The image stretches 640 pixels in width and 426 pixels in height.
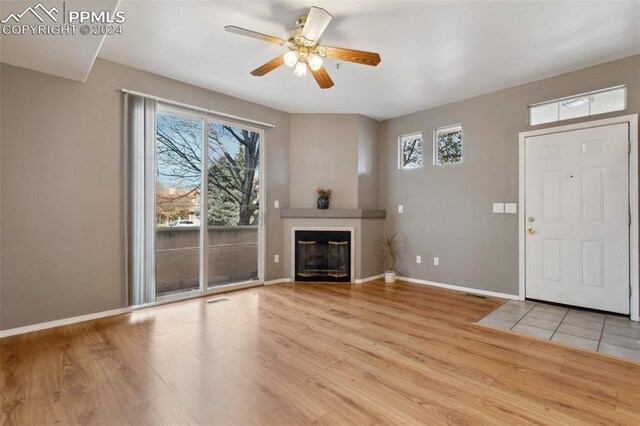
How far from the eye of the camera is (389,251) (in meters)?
5.18

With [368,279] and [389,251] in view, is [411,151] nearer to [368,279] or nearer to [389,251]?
[389,251]

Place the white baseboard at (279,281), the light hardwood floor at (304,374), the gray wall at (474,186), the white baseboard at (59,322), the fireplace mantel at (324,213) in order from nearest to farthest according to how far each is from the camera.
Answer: the light hardwood floor at (304,374) < the white baseboard at (59,322) < the gray wall at (474,186) < the white baseboard at (279,281) < the fireplace mantel at (324,213)

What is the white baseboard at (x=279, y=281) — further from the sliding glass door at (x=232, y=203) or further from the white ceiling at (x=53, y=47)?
the white ceiling at (x=53, y=47)

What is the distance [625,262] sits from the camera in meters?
3.17

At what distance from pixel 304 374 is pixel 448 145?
400 cm

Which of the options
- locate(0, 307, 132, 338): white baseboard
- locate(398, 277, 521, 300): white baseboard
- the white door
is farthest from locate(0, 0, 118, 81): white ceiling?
locate(398, 277, 521, 300): white baseboard

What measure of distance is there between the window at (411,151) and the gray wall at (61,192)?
3.83m

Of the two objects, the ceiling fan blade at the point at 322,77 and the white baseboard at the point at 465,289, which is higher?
the ceiling fan blade at the point at 322,77

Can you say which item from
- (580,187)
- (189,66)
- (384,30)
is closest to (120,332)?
(189,66)

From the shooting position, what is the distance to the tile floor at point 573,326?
2520mm

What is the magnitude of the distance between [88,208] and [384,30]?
3453mm

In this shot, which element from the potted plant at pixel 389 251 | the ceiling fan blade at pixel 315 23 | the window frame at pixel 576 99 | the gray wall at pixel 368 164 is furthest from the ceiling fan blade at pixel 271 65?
the potted plant at pixel 389 251

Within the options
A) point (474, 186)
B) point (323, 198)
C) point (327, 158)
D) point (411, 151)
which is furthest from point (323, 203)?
point (474, 186)

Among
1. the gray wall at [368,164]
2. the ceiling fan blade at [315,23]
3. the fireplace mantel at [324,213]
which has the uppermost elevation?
the ceiling fan blade at [315,23]
